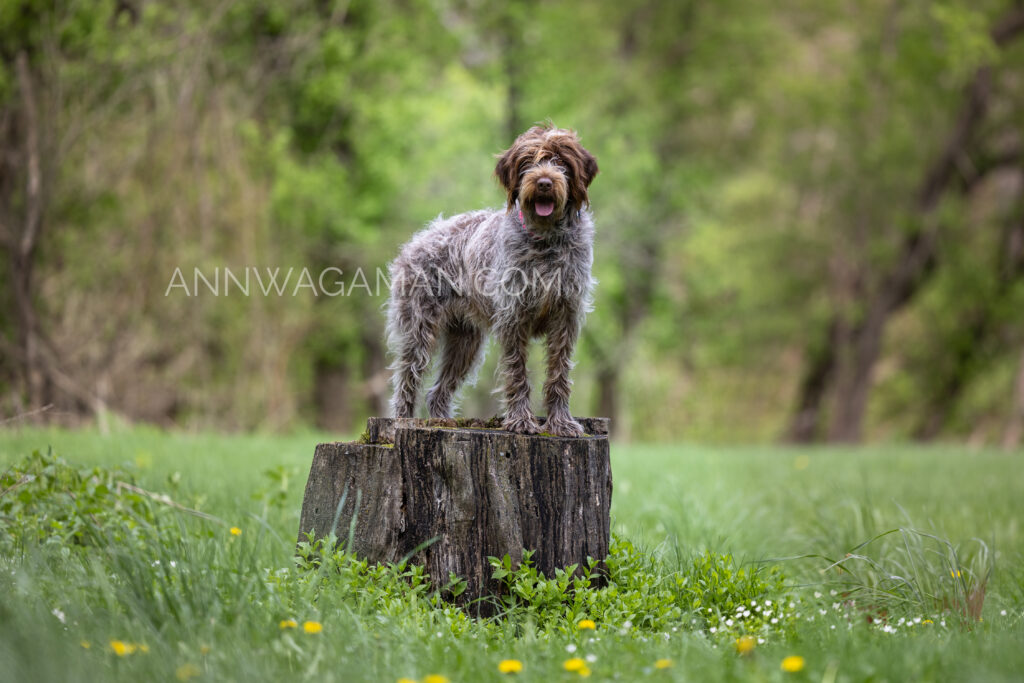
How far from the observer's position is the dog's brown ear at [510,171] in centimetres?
445

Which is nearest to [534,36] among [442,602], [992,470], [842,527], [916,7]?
[916,7]

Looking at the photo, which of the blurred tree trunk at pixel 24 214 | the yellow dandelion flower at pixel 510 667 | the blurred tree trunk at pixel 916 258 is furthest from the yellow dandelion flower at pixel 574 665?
the blurred tree trunk at pixel 916 258

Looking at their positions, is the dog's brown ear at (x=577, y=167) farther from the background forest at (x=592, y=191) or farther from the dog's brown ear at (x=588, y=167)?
the background forest at (x=592, y=191)

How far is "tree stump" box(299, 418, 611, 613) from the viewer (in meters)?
4.22

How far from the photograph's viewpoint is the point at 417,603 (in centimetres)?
403

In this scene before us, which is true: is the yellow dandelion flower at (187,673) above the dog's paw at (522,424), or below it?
below

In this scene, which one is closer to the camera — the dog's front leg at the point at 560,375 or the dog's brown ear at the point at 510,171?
the dog's brown ear at the point at 510,171

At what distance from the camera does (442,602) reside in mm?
4172

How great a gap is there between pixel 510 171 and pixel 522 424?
128 centimetres

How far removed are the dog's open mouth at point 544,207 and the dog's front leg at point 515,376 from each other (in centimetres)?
62

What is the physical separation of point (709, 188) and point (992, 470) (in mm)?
13432

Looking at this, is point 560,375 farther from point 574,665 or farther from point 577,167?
point 574,665

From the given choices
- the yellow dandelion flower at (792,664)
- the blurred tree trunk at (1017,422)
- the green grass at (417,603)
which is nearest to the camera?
the yellow dandelion flower at (792,664)

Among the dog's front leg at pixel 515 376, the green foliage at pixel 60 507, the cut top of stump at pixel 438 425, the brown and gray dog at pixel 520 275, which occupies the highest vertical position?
the brown and gray dog at pixel 520 275
